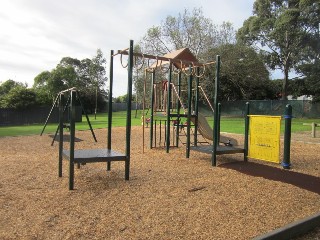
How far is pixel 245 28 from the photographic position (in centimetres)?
3644

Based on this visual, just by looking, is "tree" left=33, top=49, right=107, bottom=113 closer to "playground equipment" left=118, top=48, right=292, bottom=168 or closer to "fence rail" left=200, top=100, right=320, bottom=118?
"fence rail" left=200, top=100, right=320, bottom=118

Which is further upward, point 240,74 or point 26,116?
point 240,74

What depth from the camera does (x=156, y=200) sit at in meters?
4.60

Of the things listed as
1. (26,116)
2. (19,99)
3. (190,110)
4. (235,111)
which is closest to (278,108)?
(235,111)

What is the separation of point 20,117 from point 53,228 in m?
24.9

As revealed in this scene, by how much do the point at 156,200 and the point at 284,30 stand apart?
32.4 m

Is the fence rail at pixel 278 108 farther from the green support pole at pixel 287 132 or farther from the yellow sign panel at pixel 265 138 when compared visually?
the green support pole at pixel 287 132

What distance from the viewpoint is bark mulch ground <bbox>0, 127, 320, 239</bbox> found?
11.7 ft

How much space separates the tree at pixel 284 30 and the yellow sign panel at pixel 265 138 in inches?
1107

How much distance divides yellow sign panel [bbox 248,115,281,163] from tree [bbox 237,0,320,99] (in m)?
28.1

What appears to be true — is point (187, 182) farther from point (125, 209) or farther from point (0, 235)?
point (0, 235)

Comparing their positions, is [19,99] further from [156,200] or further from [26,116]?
[156,200]

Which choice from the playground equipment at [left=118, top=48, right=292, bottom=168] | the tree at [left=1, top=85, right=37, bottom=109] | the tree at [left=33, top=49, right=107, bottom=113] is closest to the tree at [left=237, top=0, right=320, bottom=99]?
the tree at [left=33, top=49, right=107, bottom=113]

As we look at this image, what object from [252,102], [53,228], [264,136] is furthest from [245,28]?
[53,228]
